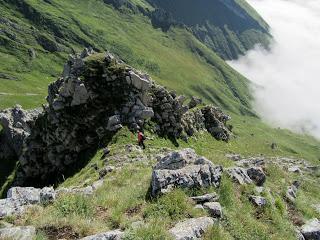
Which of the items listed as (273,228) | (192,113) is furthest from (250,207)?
(192,113)

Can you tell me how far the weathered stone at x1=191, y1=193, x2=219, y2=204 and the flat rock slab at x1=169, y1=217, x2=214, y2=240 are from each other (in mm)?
1880

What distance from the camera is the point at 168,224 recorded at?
17.8 meters

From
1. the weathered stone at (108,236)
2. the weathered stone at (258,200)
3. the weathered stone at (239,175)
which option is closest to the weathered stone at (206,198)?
the weathered stone at (258,200)

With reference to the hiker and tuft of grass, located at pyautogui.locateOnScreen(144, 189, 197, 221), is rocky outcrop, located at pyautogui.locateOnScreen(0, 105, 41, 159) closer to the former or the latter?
the hiker

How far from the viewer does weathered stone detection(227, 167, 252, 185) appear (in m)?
24.6

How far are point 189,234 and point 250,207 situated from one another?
6689mm

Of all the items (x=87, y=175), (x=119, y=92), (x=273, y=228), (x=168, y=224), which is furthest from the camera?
(x=119, y=92)

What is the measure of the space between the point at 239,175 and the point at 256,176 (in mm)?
2654

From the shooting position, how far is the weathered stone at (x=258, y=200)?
23133mm

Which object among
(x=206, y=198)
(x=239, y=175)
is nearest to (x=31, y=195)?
(x=206, y=198)

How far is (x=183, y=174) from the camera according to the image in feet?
69.3

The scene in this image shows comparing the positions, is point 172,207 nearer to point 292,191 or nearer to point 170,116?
point 292,191

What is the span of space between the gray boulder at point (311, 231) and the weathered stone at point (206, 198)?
17.6ft

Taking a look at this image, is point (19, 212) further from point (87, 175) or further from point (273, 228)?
point (87, 175)
